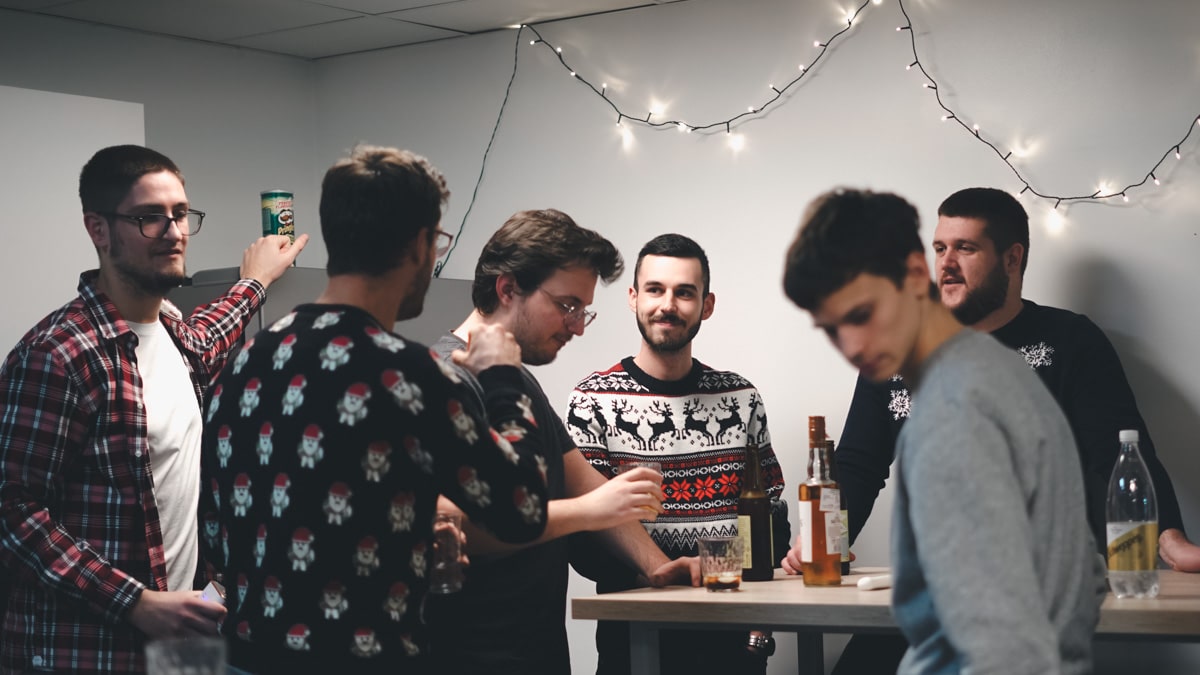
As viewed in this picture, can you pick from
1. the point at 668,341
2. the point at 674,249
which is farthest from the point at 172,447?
the point at 674,249

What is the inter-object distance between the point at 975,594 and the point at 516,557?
45.0 inches

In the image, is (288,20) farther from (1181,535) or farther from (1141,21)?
(1181,535)

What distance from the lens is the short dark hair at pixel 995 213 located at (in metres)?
2.96

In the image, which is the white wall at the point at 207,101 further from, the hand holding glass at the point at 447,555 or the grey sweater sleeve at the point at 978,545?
the grey sweater sleeve at the point at 978,545

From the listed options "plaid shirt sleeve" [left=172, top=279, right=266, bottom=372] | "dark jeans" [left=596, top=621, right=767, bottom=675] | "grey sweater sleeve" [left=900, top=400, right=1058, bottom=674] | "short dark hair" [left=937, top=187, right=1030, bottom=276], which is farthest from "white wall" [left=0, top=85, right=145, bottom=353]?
"grey sweater sleeve" [left=900, top=400, right=1058, bottom=674]

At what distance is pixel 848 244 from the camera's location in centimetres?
116

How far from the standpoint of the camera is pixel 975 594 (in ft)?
3.41

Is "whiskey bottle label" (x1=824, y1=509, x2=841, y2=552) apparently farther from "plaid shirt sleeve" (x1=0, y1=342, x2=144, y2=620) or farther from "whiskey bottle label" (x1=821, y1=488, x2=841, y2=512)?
"plaid shirt sleeve" (x1=0, y1=342, x2=144, y2=620)

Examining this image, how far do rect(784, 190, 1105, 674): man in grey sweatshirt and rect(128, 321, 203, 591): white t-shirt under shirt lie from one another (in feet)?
4.85

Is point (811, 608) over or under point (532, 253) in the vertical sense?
under

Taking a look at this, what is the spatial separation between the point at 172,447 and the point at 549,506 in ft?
2.67

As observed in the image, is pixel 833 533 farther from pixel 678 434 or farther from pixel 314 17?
pixel 314 17

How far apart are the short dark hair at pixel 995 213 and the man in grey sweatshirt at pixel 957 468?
72.9 inches

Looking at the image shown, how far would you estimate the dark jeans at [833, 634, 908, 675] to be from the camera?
10.2ft
